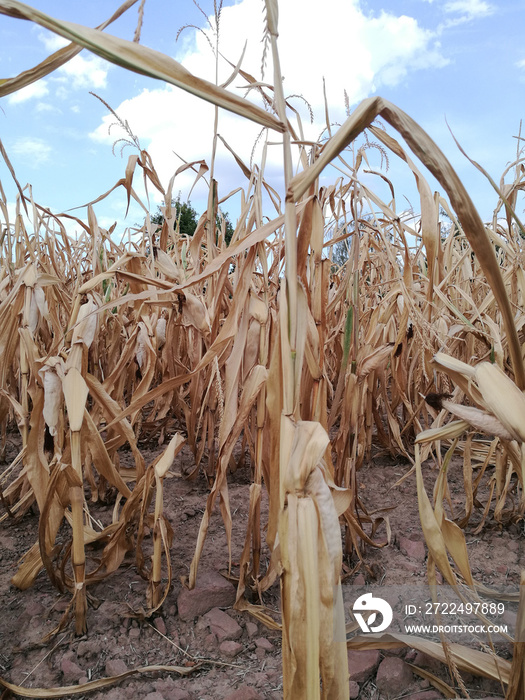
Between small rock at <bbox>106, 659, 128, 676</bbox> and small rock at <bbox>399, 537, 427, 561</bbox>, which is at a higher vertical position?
small rock at <bbox>399, 537, 427, 561</bbox>

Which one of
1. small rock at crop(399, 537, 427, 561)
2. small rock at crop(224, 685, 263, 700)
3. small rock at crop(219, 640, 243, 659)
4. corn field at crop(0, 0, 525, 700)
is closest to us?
corn field at crop(0, 0, 525, 700)

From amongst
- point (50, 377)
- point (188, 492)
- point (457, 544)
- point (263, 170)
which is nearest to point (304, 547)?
point (457, 544)

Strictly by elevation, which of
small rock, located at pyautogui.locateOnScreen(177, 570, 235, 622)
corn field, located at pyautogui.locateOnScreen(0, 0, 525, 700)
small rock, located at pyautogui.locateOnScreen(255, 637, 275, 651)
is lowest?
small rock, located at pyautogui.locateOnScreen(255, 637, 275, 651)

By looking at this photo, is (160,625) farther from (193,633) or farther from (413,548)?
(413,548)

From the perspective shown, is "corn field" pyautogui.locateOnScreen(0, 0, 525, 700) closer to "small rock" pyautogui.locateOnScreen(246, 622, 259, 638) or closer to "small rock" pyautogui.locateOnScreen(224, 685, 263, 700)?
"small rock" pyautogui.locateOnScreen(246, 622, 259, 638)

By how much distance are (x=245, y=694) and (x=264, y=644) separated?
14 cm

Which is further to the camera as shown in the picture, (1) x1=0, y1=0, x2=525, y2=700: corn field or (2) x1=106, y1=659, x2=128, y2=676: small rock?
(2) x1=106, y1=659, x2=128, y2=676: small rock

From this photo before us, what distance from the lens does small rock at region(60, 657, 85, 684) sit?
744 mm

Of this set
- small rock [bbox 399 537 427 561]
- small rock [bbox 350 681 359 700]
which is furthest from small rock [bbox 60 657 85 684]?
small rock [bbox 399 537 427 561]

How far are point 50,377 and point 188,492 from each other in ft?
2.25

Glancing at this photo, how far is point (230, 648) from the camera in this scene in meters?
0.80

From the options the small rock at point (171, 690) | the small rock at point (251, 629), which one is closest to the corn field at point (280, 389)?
the small rock at point (251, 629)

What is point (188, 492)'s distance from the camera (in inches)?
53.6

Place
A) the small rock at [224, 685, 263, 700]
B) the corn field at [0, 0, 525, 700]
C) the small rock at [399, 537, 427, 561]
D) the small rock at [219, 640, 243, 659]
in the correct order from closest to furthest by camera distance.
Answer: the corn field at [0, 0, 525, 700] → the small rock at [224, 685, 263, 700] → the small rock at [219, 640, 243, 659] → the small rock at [399, 537, 427, 561]
